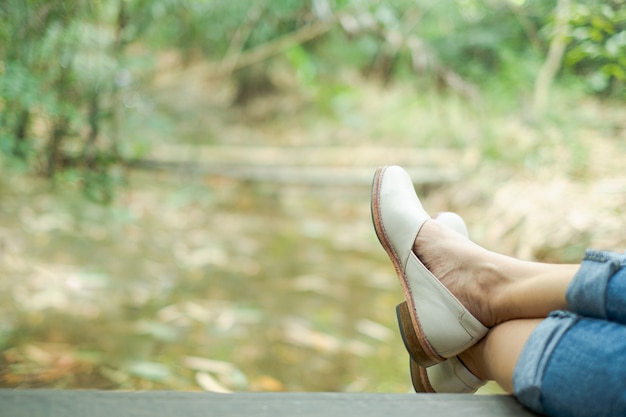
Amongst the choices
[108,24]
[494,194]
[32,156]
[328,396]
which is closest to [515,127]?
[494,194]

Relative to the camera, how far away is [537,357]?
74 cm

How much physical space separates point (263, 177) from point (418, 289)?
2.72 meters

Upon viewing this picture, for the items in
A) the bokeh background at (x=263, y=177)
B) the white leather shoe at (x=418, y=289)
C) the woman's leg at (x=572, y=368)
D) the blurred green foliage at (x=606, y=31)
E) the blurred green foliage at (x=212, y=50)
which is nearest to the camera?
the woman's leg at (x=572, y=368)

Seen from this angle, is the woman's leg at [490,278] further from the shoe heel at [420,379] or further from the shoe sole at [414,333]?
the shoe heel at [420,379]

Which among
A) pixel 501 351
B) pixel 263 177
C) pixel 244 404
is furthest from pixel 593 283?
pixel 263 177

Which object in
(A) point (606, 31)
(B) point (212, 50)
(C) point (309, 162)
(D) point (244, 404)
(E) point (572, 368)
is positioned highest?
(B) point (212, 50)

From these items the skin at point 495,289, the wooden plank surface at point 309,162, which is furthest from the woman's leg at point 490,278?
the wooden plank surface at point 309,162

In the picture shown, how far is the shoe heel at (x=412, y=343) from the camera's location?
97cm

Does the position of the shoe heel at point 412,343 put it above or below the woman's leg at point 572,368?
above

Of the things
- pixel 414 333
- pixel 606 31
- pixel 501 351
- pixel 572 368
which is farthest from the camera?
pixel 606 31

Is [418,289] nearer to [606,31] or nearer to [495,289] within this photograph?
[495,289]

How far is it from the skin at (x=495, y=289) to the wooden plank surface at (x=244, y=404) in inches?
3.9

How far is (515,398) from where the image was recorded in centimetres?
80

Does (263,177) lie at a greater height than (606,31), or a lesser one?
greater
